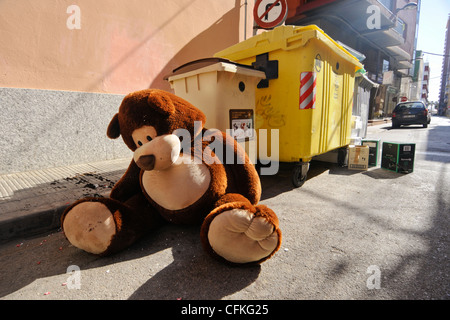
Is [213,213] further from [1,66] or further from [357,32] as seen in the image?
[357,32]

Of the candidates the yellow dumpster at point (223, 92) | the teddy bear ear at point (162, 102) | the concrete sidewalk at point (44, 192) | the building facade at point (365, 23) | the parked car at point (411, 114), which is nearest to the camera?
the teddy bear ear at point (162, 102)

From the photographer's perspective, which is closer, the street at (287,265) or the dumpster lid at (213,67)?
the street at (287,265)

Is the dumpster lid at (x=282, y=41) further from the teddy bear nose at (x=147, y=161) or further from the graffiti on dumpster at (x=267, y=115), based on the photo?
the teddy bear nose at (x=147, y=161)

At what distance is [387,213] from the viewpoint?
240 centimetres

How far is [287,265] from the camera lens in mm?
1582

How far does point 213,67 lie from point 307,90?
118cm

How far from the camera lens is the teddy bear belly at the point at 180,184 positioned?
5.37 feet

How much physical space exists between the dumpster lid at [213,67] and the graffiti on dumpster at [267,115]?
1.19 feet

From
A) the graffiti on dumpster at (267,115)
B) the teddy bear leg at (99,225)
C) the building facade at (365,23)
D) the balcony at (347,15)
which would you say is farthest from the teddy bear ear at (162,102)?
the balcony at (347,15)

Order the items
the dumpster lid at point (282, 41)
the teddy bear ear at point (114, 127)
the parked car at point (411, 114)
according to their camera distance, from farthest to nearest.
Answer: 1. the parked car at point (411, 114)
2. the dumpster lid at point (282, 41)
3. the teddy bear ear at point (114, 127)

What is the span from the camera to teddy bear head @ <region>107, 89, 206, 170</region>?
1480 millimetres

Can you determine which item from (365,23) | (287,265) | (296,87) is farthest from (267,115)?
(365,23)

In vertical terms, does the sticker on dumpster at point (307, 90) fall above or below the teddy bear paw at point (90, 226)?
above
